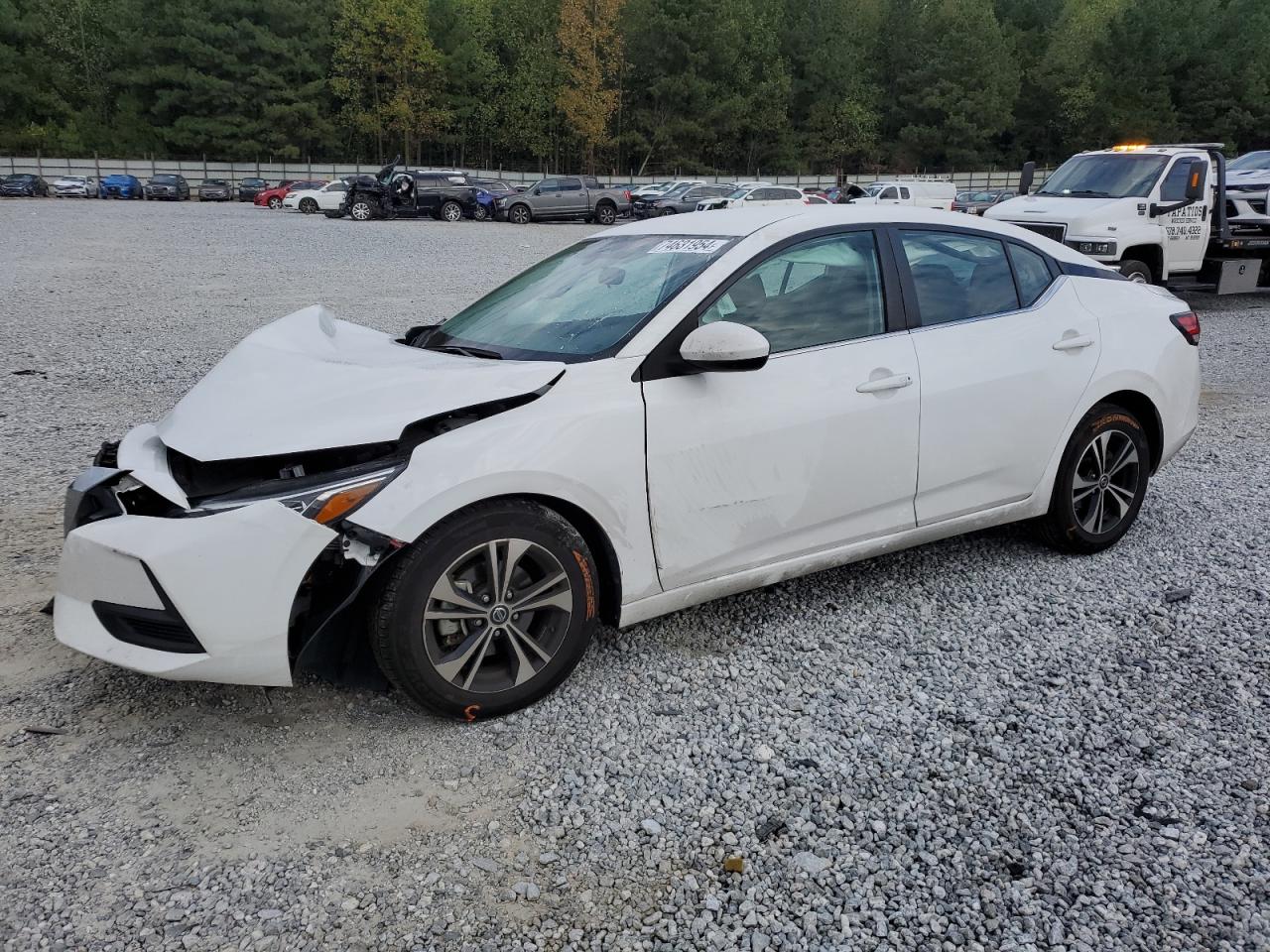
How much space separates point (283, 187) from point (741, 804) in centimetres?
4759

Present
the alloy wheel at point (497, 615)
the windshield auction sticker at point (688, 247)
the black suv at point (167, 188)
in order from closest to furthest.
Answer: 1. the alloy wheel at point (497, 615)
2. the windshield auction sticker at point (688, 247)
3. the black suv at point (167, 188)

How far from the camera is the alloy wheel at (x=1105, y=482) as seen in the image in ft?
14.8

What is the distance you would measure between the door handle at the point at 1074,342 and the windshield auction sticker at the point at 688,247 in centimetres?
161

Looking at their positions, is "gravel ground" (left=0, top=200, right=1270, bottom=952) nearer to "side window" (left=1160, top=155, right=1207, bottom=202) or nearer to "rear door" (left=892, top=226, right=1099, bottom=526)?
"rear door" (left=892, top=226, right=1099, bottom=526)

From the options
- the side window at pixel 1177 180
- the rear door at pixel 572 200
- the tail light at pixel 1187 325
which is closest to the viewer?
the tail light at pixel 1187 325

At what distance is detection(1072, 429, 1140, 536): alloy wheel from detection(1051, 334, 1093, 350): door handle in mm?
420

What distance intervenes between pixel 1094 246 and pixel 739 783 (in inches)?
434

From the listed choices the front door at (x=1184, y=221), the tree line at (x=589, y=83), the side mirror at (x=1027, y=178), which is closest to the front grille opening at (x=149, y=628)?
the front door at (x=1184, y=221)

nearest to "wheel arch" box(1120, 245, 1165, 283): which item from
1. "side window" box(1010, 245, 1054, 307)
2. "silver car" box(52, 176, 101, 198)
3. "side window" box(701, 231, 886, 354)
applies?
"side window" box(1010, 245, 1054, 307)

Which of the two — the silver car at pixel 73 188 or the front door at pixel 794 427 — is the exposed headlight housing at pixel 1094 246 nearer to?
the front door at pixel 794 427

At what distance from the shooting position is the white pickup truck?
476 inches

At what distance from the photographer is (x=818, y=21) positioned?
3098 inches

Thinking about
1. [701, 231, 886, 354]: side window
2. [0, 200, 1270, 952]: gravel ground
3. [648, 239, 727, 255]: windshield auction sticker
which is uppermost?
[648, 239, 727, 255]: windshield auction sticker

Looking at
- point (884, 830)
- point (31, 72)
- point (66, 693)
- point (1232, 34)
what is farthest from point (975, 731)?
point (31, 72)
